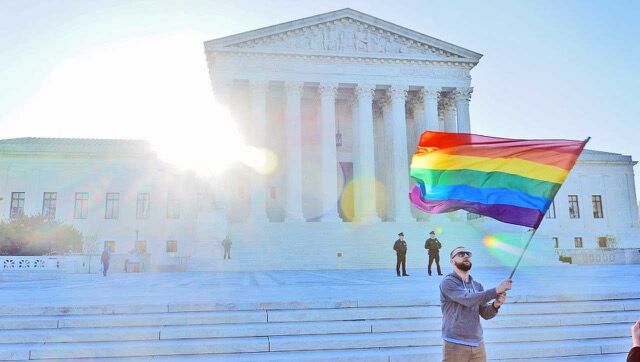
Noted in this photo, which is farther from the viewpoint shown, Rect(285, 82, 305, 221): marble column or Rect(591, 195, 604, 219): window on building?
Rect(591, 195, 604, 219): window on building

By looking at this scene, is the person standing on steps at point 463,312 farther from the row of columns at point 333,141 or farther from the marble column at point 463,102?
the marble column at point 463,102

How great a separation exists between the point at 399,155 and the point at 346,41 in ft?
33.3

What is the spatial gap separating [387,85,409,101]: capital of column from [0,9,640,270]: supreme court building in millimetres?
91

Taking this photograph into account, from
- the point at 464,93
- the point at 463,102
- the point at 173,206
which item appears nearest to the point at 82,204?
the point at 173,206

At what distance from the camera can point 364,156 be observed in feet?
129

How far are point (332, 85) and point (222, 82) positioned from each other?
8564 mm

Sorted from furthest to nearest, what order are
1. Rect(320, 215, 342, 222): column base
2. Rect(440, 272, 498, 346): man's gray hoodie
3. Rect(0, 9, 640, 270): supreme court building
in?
1. Rect(320, 215, 342, 222): column base
2. Rect(0, 9, 640, 270): supreme court building
3. Rect(440, 272, 498, 346): man's gray hoodie

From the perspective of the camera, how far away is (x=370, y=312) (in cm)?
947

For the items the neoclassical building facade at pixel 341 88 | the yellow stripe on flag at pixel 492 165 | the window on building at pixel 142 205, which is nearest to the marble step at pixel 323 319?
the yellow stripe on flag at pixel 492 165

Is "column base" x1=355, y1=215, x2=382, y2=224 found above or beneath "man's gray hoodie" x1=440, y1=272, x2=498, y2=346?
above

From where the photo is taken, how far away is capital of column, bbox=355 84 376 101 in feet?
130

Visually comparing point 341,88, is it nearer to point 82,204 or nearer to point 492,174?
point 82,204

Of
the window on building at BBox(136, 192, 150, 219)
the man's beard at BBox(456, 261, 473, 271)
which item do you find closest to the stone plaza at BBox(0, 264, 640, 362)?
the man's beard at BBox(456, 261, 473, 271)

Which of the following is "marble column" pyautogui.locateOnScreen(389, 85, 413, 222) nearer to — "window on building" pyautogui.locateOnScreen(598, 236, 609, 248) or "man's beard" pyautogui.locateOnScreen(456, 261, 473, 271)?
"window on building" pyautogui.locateOnScreen(598, 236, 609, 248)
